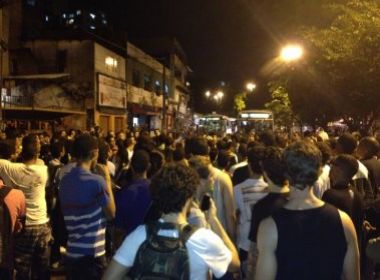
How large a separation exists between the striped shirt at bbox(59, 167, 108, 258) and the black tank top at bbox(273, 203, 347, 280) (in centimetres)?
230

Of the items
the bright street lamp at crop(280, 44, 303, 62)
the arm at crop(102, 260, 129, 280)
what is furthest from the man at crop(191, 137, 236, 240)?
the bright street lamp at crop(280, 44, 303, 62)

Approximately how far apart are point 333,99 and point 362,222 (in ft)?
44.9

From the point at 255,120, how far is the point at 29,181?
94.2 feet

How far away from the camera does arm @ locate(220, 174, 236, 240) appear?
5902 mm

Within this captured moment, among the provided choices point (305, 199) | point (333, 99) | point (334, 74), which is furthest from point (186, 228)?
point (333, 99)

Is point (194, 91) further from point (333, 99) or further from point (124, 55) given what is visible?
point (333, 99)

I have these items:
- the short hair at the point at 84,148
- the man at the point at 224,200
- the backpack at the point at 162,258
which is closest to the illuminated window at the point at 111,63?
the man at the point at 224,200

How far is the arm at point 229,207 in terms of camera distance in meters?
5.90

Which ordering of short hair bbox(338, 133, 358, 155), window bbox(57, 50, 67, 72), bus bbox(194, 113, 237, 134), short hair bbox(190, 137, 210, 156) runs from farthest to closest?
bus bbox(194, 113, 237, 134) → window bbox(57, 50, 67, 72) → short hair bbox(338, 133, 358, 155) → short hair bbox(190, 137, 210, 156)

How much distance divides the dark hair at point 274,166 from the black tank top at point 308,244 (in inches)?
56.2

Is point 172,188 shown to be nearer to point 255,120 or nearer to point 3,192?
point 3,192

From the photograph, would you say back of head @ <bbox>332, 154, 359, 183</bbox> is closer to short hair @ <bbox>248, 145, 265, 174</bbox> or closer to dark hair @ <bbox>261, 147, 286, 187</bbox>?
dark hair @ <bbox>261, 147, 286, 187</bbox>

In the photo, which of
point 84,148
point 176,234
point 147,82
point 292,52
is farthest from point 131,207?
point 147,82

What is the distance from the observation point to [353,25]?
15.5m
